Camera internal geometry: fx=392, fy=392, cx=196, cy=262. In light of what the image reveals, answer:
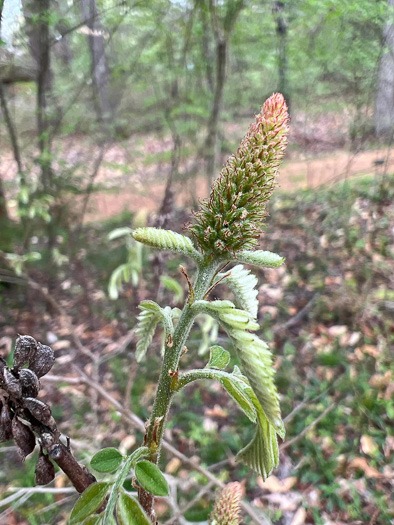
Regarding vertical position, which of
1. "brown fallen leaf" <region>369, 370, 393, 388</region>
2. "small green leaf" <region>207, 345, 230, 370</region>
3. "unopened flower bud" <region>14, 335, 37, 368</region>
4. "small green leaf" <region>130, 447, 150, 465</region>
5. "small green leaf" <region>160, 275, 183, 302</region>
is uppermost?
"unopened flower bud" <region>14, 335, 37, 368</region>

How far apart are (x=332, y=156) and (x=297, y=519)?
5300 mm

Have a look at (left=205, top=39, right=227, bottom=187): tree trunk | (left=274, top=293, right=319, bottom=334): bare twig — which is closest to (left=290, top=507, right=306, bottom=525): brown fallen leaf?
(left=274, top=293, right=319, bottom=334): bare twig

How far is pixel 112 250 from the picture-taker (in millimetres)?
5109

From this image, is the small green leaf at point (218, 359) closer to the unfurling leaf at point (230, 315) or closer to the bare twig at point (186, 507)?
the unfurling leaf at point (230, 315)

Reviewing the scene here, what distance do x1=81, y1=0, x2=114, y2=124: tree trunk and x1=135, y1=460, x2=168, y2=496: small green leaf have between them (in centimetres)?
267

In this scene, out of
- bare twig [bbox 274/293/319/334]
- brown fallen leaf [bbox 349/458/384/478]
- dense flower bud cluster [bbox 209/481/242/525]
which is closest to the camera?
dense flower bud cluster [bbox 209/481/242/525]

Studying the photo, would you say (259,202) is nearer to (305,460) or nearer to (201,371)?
(201,371)

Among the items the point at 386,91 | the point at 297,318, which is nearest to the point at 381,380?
the point at 297,318

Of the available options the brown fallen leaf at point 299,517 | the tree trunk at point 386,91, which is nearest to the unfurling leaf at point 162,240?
the brown fallen leaf at point 299,517

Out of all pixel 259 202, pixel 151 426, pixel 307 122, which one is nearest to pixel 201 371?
pixel 151 426

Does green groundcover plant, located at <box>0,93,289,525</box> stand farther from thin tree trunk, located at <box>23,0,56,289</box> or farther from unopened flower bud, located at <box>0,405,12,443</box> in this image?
thin tree trunk, located at <box>23,0,56,289</box>

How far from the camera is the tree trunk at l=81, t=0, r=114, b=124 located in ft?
8.37

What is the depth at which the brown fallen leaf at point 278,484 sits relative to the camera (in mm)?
2541

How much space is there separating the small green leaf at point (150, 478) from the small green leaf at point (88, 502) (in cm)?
6
